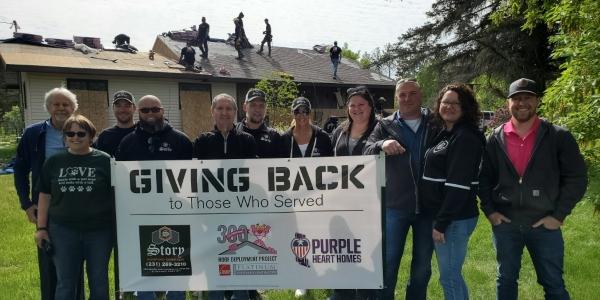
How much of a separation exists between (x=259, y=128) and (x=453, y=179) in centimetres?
220

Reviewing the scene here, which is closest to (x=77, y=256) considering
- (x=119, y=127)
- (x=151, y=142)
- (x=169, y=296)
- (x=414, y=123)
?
(x=169, y=296)

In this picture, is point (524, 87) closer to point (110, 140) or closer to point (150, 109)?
point (150, 109)

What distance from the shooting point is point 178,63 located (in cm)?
2231

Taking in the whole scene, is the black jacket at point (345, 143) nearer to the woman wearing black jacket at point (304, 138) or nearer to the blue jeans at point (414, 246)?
the woman wearing black jacket at point (304, 138)

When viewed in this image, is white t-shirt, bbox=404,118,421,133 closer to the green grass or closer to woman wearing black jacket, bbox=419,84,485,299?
woman wearing black jacket, bbox=419,84,485,299

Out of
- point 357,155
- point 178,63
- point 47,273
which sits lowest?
point 47,273

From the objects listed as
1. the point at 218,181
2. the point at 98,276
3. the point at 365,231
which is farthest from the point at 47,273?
the point at 365,231

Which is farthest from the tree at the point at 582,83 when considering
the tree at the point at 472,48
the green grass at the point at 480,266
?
the tree at the point at 472,48

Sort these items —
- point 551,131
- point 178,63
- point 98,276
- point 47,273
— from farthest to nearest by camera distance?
point 178,63 < point 47,273 < point 98,276 < point 551,131

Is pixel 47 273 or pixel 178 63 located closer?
pixel 47 273

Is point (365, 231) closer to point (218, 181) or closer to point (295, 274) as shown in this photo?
point (295, 274)

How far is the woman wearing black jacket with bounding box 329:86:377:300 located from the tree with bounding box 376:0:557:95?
391 inches

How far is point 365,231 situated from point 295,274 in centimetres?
70

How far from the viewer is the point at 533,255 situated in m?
3.56
